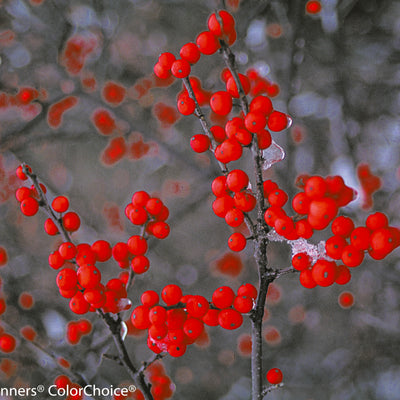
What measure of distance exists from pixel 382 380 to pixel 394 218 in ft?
1.00

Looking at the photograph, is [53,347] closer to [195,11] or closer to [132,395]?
[132,395]

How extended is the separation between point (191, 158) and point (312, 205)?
48 centimetres

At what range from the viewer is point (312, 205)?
28 cm

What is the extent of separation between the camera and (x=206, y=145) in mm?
369

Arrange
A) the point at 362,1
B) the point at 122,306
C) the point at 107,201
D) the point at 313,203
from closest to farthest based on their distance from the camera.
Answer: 1. the point at 313,203
2. the point at 122,306
3. the point at 362,1
4. the point at 107,201

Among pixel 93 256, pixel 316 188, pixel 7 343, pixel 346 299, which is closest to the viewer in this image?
pixel 316 188

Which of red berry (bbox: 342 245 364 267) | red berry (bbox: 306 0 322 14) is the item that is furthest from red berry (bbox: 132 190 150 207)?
red berry (bbox: 306 0 322 14)

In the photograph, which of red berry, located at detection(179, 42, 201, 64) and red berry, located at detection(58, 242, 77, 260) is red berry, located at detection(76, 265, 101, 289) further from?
red berry, located at detection(179, 42, 201, 64)

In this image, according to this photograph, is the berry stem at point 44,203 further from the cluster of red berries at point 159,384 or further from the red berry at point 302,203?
the cluster of red berries at point 159,384

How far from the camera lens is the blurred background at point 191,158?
65 cm

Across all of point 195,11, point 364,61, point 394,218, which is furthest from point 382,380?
point 195,11

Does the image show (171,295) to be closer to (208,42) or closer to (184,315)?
(184,315)

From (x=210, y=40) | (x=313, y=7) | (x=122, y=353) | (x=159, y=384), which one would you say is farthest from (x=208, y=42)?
(x=159, y=384)

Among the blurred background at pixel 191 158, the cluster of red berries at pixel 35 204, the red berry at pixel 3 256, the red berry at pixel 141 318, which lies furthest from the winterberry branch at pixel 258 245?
the red berry at pixel 3 256
